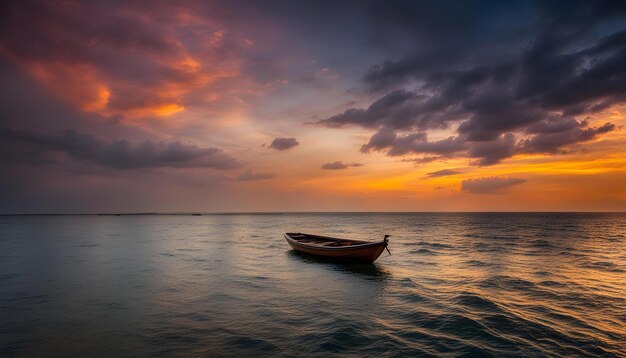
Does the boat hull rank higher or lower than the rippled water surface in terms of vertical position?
higher

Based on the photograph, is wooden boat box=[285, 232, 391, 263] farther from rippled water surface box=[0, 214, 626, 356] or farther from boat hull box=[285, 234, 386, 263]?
rippled water surface box=[0, 214, 626, 356]

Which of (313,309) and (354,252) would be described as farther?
(354,252)

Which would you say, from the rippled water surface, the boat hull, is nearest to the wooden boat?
the boat hull

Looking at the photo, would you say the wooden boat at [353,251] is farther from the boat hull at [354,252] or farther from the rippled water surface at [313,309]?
the rippled water surface at [313,309]

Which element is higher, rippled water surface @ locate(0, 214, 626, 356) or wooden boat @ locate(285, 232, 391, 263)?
wooden boat @ locate(285, 232, 391, 263)

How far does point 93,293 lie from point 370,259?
20.5 metres

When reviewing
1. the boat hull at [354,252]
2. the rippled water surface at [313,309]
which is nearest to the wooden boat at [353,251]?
the boat hull at [354,252]

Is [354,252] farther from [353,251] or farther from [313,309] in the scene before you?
[313,309]

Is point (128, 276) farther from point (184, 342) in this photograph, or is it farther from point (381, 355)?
point (381, 355)

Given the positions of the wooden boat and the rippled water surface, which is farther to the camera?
the wooden boat

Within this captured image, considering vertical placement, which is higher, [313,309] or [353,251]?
[353,251]

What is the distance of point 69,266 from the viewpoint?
2925cm

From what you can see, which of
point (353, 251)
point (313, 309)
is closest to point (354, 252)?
point (353, 251)

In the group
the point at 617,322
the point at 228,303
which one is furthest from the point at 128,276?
the point at 617,322
